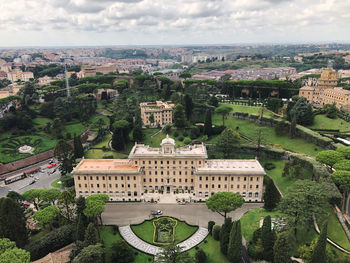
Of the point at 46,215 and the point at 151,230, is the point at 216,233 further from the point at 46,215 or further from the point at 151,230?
the point at 46,215

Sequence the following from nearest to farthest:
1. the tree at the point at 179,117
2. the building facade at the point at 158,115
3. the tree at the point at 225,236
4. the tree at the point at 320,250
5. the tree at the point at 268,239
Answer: the tree at the point at 320,250 → the tree at the point at 268,239 → the tree at the point at 225,236 → the tree at the point at 179,117 → the building facade at the point at 158,115

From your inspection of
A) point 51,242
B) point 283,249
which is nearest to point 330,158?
point 283,249

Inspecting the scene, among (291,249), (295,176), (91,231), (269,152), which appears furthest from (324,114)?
(91,231)

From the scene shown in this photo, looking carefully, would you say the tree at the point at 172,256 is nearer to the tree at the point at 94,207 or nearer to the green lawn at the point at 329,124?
the tree at the point at 94,207

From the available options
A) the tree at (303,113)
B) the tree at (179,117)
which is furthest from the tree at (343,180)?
the tree at (179,117)

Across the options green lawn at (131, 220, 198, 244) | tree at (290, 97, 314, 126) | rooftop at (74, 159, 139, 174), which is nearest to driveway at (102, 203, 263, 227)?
green lawn at (131, 220, 198, 244)

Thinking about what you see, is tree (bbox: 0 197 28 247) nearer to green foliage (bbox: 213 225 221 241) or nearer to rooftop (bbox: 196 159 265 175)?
green foliage (bbox: 213 225 221 241)
